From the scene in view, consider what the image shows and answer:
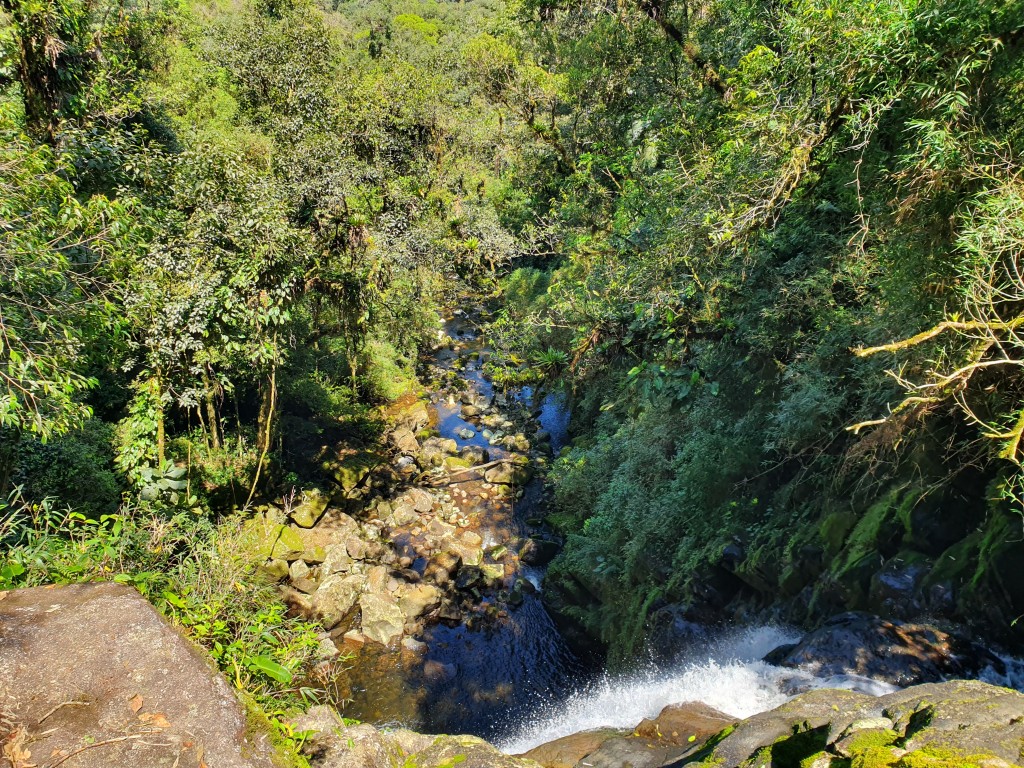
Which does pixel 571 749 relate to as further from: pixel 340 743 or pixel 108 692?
pixel 108 692

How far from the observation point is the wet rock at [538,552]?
1264cm

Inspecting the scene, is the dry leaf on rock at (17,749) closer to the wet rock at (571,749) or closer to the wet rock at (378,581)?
the wet rock at (571,749)

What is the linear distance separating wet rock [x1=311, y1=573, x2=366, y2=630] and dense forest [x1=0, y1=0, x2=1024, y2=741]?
2850 mm

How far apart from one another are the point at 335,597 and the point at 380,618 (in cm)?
114

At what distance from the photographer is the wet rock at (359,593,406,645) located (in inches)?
421

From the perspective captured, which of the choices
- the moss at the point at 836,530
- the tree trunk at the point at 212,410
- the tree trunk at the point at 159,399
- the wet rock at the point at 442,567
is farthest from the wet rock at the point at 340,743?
the tree trunk at the point at 212,410

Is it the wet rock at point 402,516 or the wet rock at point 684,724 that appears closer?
the wet rock at point 684,724

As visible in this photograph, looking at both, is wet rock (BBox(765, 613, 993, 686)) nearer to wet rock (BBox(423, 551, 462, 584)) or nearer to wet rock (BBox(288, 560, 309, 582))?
wet rock (BBox(423, 551, 462, 584))

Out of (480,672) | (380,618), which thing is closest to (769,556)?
(480,672)

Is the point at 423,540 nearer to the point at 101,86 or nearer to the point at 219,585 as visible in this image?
the point at 219,585

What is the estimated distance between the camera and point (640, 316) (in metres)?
8.01

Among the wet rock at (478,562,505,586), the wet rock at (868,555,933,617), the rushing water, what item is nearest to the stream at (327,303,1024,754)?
the rushing water

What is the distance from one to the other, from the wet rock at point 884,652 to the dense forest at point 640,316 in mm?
318

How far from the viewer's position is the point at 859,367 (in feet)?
23.6
